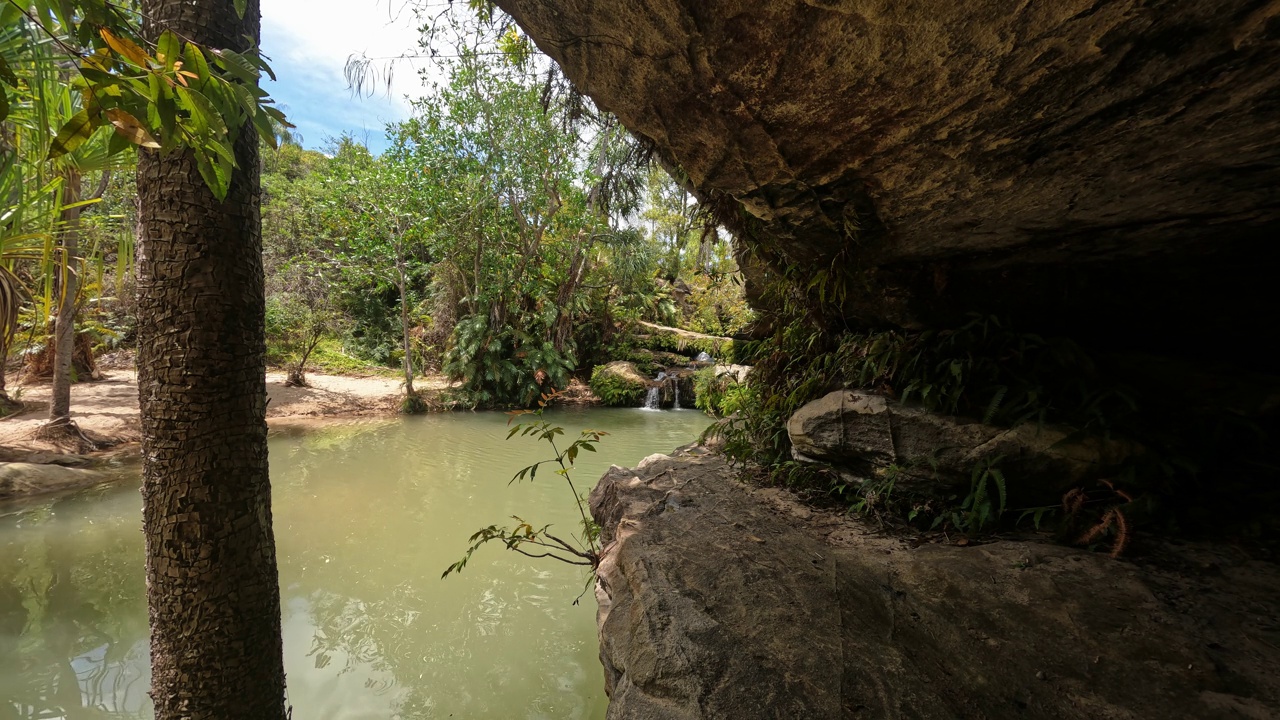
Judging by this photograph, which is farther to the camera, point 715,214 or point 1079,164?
point 715,214

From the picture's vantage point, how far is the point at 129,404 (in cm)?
813

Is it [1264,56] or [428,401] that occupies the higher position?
[1264,56]

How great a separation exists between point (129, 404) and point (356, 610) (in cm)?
828

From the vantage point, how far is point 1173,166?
5.71 ft

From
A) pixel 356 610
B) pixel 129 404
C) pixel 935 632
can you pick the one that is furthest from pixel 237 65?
pixel 129 404

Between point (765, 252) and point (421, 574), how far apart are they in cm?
392

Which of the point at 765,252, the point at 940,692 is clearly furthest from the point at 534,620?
the point at 765,252

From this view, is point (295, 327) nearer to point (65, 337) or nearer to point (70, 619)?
point (65, 337)

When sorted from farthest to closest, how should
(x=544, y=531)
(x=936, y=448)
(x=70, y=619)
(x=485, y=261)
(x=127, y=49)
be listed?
(x=485, y=261)
(x=70, y=619)
(x=544, y=531)
(x=936, y=448)
(x=127, y=49)

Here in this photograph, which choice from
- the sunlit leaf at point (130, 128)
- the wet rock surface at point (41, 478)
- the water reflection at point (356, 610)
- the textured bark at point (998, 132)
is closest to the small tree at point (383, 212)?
the wet rock surface at point (41, 478)

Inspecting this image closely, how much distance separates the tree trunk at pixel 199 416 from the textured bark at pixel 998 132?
1380 millimetres

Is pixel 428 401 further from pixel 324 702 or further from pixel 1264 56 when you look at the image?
pixel 1264 56

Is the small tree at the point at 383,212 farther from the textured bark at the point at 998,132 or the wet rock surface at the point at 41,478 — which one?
the textured bark at the point at 998,132

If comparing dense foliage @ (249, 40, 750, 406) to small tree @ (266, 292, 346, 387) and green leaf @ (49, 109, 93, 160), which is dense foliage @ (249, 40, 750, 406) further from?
green leaf @ (49, 109, 93, 160)
